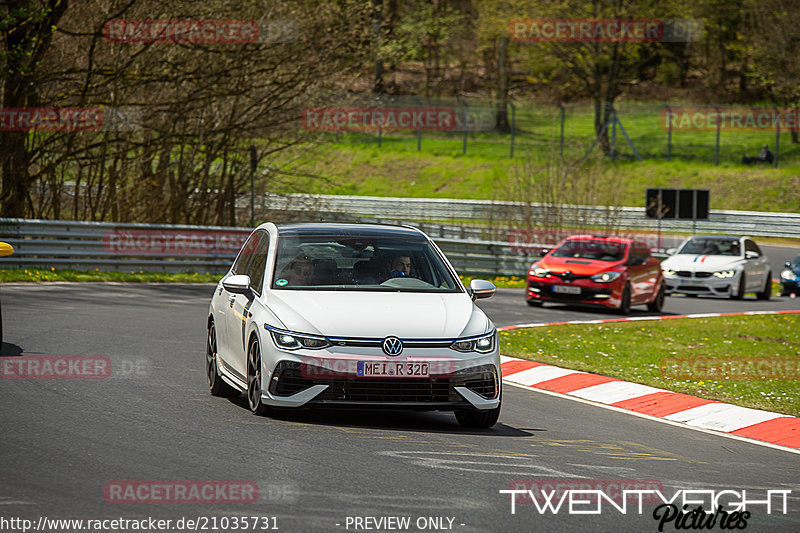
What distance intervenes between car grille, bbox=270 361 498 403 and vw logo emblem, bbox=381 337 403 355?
198 mm

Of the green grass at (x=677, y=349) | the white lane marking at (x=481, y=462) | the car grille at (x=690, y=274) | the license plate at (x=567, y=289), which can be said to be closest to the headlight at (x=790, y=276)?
the car grille at (x=690, y=274)

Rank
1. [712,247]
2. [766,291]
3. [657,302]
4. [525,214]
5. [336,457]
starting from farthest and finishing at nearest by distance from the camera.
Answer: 1. [525,214]
2. [766,291]
3. [712,247]
4. [657,302]
5. [336,457]

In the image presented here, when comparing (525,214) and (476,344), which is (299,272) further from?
(525,214)

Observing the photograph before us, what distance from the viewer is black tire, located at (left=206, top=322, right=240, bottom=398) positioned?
10.1 m

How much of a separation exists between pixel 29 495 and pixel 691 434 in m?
5.72

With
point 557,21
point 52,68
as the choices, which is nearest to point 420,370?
point 52,68

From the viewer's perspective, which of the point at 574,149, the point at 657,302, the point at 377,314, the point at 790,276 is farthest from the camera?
the point at 574,149

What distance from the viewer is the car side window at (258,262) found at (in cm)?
962

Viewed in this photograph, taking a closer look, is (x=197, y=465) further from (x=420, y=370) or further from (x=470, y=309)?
(x=470, y=309)

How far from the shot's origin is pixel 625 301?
22391 mm

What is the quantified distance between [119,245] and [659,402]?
55.0ft

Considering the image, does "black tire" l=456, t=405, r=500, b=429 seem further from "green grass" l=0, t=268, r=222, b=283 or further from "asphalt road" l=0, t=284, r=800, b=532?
"green grass" l=0, t=268, r=222, b=283

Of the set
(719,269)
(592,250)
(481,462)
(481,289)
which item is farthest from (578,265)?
(481,462)

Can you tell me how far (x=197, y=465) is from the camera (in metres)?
6.98
